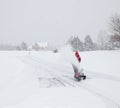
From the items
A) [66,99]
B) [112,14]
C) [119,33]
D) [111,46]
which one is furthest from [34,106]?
[111,46]

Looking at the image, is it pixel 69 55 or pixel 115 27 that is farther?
pixel 115 27

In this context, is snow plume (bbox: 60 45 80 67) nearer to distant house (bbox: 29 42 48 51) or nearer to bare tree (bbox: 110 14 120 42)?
bare tree (bbox: 110 14 120 42)

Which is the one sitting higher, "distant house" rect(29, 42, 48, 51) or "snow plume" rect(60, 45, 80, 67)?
"distant house" rect(29, 42, 48, 51)

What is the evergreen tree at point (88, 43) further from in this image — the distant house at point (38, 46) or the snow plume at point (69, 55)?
the snow plume at point (69, 55)

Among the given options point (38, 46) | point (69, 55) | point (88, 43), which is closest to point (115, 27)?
point (69, 55)

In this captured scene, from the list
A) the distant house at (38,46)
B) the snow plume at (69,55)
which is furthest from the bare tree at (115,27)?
the distant house at (38,46)

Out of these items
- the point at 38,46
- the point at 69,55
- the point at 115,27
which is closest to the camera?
the point at 69,55

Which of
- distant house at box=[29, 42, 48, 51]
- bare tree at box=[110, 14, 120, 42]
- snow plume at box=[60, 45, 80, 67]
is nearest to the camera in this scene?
snow plume at box=[60, 45, 80, 67]

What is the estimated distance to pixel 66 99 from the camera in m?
6.85

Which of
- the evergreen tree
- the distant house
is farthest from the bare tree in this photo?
the distant house

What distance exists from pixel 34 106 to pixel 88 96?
253cm

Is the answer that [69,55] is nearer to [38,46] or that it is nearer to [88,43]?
[88,43]

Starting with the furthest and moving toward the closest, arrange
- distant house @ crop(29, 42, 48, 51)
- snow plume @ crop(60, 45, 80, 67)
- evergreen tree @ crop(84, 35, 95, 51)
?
distant house @ crop(29, 42, 48, 51) → evergreen tree @ crop(84, 35, 95, 51) → snow plume @ crop(60, 45, 80, 67)

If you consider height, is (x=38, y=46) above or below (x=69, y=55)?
above
